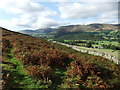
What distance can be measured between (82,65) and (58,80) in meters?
3.89

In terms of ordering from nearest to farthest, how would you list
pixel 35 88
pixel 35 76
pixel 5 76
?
pixel 35 88 → pixel 5 76 → pixel 35 76

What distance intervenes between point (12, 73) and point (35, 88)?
9.18 feet

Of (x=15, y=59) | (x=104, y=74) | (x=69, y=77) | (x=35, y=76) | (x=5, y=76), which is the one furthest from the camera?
(x=15, y=59)

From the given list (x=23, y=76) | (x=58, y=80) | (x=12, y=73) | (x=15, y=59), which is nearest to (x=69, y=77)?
(x=58, y=80)

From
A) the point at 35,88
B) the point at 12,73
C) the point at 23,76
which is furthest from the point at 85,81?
the point at 12,73

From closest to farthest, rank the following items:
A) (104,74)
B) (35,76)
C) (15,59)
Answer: (35,76), (104,74), (15,59)

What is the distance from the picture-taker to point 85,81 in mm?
9195

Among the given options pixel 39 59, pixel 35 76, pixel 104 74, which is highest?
pixel 39 59

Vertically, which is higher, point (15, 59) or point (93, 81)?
point (15, 59)

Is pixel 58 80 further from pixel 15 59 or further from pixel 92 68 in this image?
pixel 15 59

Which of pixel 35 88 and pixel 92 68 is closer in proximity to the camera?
pixel 35 88

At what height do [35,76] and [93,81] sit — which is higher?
[35,76]

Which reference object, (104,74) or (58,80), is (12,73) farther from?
(104,74)

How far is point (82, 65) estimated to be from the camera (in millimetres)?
11680
